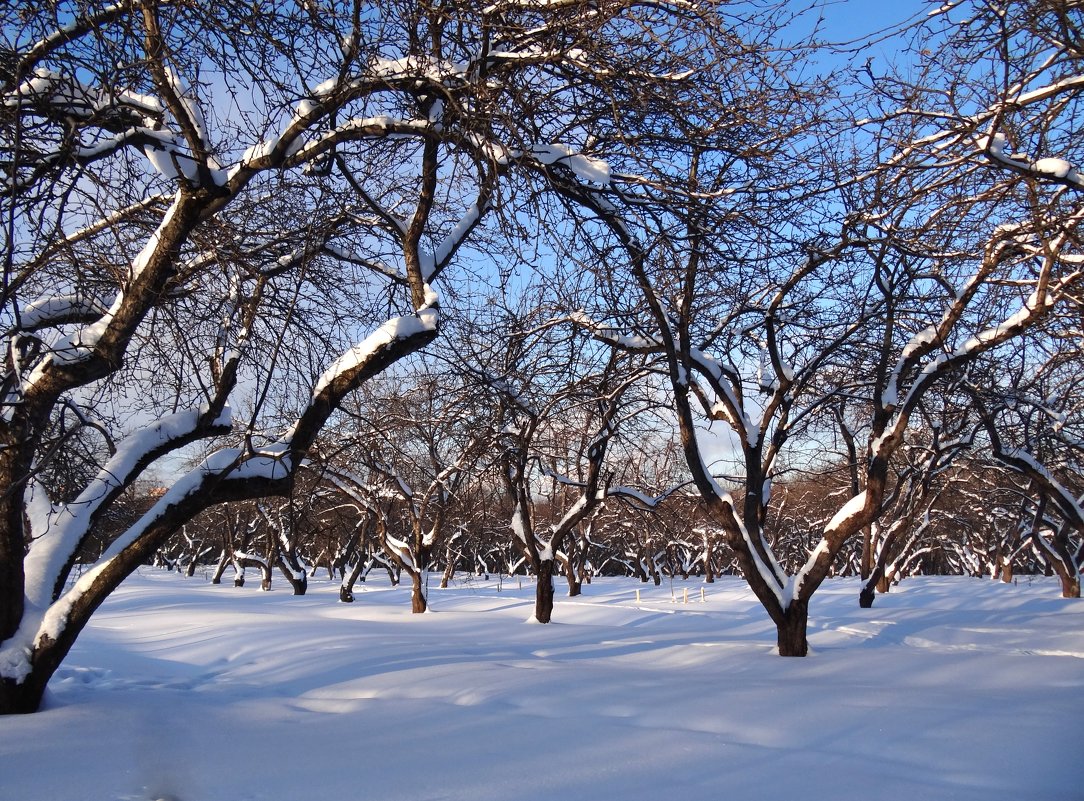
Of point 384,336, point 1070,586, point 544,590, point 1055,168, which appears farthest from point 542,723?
point 1070,586

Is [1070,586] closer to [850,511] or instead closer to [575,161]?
[850,511]

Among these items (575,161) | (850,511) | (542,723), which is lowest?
(542,723)

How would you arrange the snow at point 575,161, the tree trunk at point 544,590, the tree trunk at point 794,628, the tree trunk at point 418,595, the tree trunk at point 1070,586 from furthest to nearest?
the tree trunk at point 1070,586 < the tree trunk at point 418,595 < the tree trunk at point 544,590 < the tree trunk at point 794,628 < the snow at point 575,161

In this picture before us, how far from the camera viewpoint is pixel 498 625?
51.3 feet

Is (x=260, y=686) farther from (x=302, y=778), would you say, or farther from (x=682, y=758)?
(x=682, y=758)

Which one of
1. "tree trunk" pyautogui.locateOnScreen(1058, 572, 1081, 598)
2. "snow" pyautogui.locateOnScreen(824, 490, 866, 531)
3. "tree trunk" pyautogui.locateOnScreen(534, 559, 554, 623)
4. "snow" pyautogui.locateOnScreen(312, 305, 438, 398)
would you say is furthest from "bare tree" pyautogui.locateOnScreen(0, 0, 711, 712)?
"tree trunk" pyautogui.locateOnScreen(1058, 572, 1081, 598)

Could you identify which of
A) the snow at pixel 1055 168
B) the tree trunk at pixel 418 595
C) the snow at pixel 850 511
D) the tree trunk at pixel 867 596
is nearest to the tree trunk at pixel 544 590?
the tree trunk at pixel 418 595

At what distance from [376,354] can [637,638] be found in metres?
8.91

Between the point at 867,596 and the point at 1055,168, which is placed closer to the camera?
the point at 1055,168

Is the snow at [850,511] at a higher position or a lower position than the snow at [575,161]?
lower

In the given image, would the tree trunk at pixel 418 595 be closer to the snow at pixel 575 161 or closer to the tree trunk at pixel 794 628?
the tree trunk at pixel 794 628

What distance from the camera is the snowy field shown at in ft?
13.3

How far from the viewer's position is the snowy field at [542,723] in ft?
13.3

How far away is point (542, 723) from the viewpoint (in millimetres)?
5574
